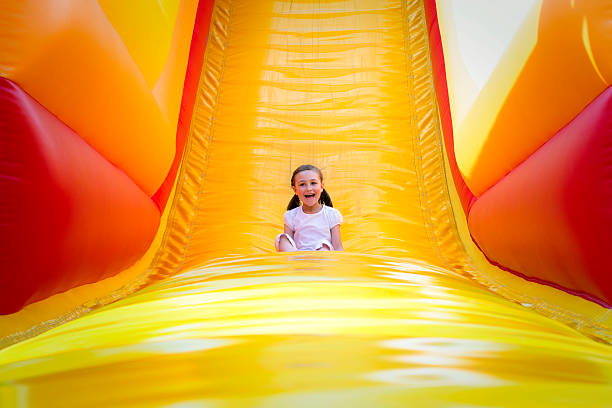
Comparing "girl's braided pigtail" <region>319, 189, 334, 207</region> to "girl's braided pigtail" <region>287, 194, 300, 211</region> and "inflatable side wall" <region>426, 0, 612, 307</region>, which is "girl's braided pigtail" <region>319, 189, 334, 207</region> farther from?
"inflatable side wall" <region>426, 0, 612, 307</region>

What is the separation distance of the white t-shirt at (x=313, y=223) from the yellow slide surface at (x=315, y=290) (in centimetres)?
6

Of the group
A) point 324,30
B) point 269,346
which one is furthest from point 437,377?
point 324,30

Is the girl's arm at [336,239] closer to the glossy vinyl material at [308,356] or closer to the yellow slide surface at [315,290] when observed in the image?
Answer: the yellow slide surface at [315,290]

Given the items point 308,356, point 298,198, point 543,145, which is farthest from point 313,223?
point 308,356


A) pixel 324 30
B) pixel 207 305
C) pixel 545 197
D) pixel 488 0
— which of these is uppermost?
pixel 324 30

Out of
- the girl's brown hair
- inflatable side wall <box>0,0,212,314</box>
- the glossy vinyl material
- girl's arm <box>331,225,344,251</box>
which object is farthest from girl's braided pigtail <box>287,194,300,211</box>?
the glossy vinyl material

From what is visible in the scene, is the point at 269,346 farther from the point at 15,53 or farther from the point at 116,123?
the point at 116,123

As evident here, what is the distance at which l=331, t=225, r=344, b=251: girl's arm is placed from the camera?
1.53m

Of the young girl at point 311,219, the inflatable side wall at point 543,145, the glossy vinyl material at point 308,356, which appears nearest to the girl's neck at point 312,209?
the young girl at point 311,219

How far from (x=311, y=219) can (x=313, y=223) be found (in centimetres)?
1

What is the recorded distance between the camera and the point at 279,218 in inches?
63.1

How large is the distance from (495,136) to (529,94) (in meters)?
0.19

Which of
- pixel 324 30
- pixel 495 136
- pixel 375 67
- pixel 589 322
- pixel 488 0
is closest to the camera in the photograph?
pixel 589 322

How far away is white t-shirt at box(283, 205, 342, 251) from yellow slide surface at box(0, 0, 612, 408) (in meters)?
0.06
